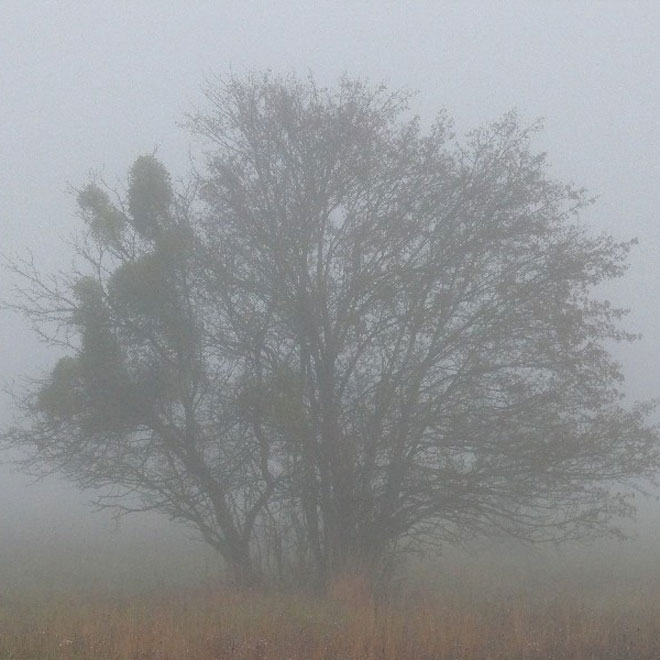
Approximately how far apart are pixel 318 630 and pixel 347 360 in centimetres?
694

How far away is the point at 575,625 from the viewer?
40.3 feet

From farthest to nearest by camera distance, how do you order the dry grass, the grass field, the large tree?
the large tree < the grass field < the dry grass

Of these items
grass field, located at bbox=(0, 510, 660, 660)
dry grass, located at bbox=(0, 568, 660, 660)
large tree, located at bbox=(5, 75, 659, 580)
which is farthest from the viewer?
large tree, located at bbox=(5, 75, 659, 580)

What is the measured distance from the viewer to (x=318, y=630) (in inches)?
459

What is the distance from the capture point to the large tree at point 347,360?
1727cm

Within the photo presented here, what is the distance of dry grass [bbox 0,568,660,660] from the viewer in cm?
1012

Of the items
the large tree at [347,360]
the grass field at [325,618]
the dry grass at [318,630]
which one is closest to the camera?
the dry grass at [318,630]

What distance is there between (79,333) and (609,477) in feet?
31.8

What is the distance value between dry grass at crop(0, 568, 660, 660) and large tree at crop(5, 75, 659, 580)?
2886 mm

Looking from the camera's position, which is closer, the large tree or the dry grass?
the dry grass

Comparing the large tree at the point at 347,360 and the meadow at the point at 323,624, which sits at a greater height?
the large tree at the point at 347,360

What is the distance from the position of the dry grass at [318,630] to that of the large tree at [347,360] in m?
2.89

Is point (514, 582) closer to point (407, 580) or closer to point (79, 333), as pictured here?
point (407, 580)

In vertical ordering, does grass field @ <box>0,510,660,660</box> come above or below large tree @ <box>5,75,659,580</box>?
below
